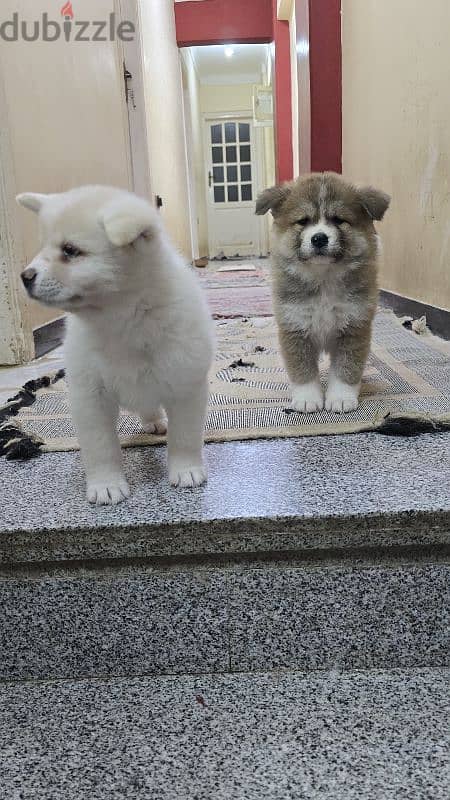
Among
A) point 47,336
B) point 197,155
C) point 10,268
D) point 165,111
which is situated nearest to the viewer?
point 10,268

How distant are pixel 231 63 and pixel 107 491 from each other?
10881 mm

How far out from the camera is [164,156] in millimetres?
5660

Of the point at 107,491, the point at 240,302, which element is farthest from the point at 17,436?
the point at 240,302

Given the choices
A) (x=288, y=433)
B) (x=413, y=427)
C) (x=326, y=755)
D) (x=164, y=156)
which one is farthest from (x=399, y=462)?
(x=164, y=156)

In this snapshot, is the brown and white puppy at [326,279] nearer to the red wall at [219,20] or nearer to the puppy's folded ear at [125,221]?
the puppy's folded ear at [125,221]

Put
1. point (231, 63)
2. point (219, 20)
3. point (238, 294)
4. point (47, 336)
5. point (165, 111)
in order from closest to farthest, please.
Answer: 1. point (47, 336)
2. point (238, 294)
3. point (165, 111)
4. point (219, 20)
5. point (231, 63)

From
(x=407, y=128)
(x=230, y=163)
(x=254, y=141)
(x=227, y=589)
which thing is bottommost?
(x=227, y=589)

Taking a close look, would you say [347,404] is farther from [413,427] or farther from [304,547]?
[304,547]

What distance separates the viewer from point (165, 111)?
234 inches

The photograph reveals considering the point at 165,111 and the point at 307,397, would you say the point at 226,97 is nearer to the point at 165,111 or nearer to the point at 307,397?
the point at 165,111

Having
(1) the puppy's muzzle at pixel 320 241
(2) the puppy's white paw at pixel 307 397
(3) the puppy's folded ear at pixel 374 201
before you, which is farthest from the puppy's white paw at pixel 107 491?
(3) the puppy's folded ear at pixel 374 201

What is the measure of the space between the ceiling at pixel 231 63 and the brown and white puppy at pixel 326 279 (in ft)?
27.4

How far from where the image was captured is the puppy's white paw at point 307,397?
1.54 metres

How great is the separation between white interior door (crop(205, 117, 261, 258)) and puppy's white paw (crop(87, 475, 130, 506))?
10702 mm
